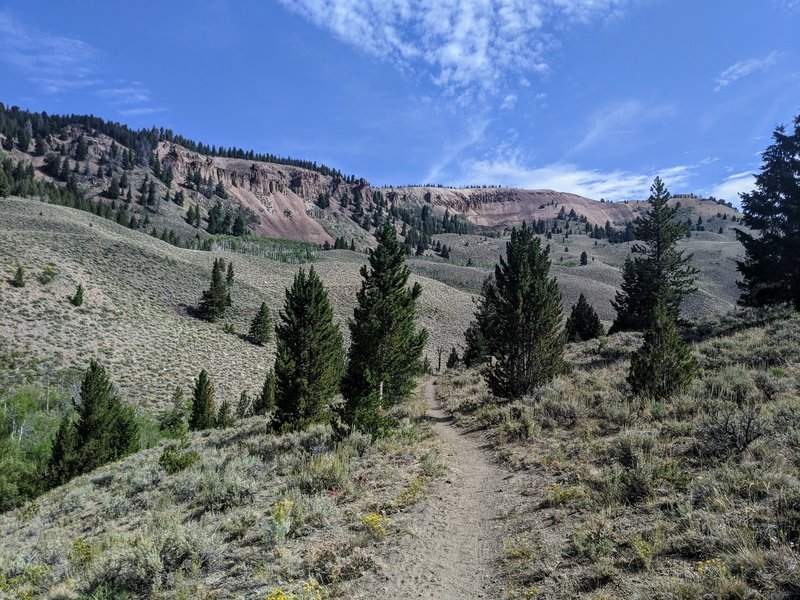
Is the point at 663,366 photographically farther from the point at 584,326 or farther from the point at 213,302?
the point at 213,302

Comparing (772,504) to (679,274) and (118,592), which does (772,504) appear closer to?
(118,592)

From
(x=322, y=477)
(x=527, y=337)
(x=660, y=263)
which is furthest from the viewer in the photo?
(x=660, y=263)

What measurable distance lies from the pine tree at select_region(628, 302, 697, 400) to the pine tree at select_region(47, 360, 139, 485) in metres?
28.7

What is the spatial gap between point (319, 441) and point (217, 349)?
44956 millimetres

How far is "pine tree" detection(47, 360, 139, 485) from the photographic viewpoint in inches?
966

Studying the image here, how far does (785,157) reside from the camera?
24.4 m

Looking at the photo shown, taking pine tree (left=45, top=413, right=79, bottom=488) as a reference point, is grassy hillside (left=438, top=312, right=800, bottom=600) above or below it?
above

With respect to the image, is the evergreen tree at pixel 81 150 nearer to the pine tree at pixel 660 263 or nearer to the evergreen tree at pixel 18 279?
the evergreen tree at pixel 18 279

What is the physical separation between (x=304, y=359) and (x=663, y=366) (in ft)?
44.0

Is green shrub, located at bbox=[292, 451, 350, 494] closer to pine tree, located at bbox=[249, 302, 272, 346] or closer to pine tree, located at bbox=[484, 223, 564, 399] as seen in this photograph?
pine tree, located at bbox=[484, 223, 564, 399]

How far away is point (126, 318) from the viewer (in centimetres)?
5103

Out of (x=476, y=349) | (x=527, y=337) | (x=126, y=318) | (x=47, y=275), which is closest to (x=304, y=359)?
(x=527, y=337)

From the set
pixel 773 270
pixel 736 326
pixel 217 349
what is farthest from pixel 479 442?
pixel 217 349

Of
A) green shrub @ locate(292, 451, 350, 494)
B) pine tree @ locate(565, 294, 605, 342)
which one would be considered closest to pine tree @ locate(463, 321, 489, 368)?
pine tree @ locate(565, 294, 605, 342)
